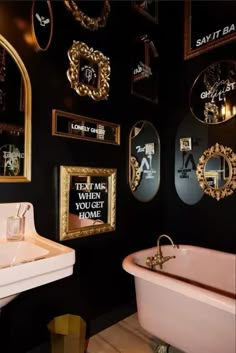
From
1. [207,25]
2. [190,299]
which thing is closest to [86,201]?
[190,299]

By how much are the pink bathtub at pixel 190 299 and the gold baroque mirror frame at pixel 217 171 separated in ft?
1.83

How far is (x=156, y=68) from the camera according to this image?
240 cm

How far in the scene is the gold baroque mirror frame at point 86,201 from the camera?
1.67 m

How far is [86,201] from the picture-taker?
180 centimetres

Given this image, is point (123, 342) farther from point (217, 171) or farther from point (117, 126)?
point (117, 126)

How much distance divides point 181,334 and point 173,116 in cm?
184

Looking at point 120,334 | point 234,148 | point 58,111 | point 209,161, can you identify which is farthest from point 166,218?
point 58,111

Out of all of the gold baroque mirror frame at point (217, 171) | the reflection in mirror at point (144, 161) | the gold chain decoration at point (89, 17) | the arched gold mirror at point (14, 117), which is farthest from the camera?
the reflection in mirror at point (144, 161)

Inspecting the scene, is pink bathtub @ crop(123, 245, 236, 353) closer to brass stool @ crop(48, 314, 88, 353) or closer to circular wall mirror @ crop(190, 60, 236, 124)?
brass stool @ crop(48, 314, 88, 353)

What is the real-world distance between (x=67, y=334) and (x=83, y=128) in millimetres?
1361

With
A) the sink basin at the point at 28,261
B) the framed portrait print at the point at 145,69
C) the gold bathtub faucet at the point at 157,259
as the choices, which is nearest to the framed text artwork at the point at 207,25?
the framed portrait print at the point at 145,69

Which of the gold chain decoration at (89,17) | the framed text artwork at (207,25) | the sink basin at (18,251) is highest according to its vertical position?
the framed text artwork at (207,25)

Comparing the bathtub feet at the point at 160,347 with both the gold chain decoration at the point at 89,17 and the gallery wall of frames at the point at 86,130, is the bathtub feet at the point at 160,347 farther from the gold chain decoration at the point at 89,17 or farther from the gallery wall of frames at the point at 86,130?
the gold chain decoration at the point at 89,17

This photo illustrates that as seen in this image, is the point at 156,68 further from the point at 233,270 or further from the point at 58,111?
the point at 233,270
